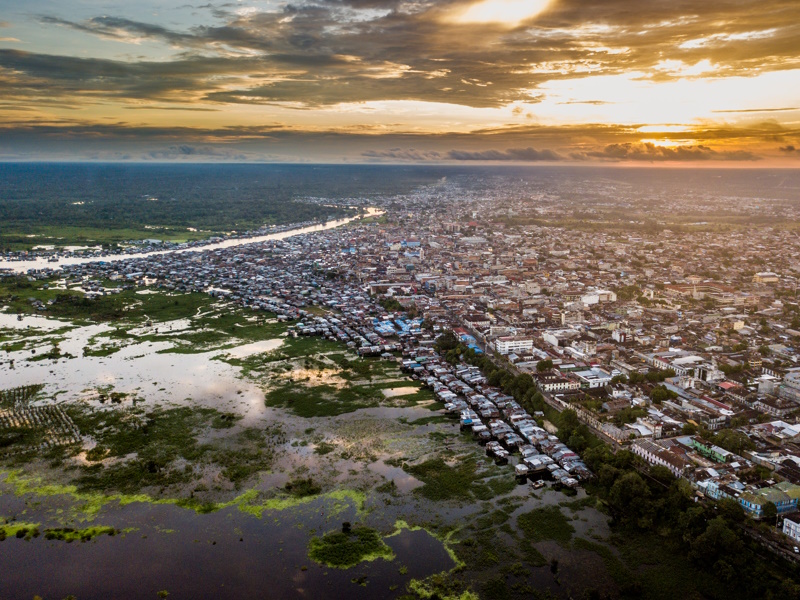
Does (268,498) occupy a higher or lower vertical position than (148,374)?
lower

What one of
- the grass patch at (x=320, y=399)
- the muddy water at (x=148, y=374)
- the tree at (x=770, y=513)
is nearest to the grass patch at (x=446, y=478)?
the grass patch at (x=320, y=399)

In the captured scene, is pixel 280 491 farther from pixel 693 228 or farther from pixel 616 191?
pixel 616 191

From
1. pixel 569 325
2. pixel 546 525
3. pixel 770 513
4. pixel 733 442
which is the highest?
pixel 733 442

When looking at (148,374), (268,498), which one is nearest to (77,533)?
(268,498)

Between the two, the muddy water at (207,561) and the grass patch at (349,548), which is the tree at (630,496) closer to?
the muddy water at (207,561)

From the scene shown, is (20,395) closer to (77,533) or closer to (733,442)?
(77,533)

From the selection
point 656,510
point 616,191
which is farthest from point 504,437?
point 616,191

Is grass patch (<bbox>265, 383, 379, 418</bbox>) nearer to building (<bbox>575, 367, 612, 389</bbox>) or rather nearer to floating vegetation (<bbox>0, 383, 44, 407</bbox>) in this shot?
building (<bbox>575, 367, 612, 389</bbox>)

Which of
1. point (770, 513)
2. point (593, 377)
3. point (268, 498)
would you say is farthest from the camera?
point (593, 377)
